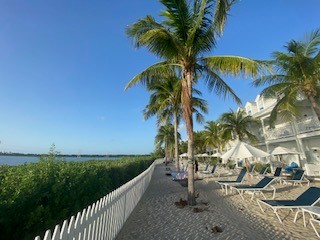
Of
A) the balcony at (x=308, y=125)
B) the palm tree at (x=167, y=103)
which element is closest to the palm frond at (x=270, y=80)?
the palm tree at (x=167, y=103)

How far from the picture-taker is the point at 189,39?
7.98 m

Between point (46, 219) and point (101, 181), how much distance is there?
9.31ft

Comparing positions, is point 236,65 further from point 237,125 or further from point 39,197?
point 237,125

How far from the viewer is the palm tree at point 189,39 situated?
25.5 feet

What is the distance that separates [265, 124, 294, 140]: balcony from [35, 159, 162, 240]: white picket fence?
70.7 feet

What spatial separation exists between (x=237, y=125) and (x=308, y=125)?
11.7 m

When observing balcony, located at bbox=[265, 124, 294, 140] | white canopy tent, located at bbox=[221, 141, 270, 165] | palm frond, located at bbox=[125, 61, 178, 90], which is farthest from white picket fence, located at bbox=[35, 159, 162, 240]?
balcony, located at bbox=[265, 124, 294, 140]

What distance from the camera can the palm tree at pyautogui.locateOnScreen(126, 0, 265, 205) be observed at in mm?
7777

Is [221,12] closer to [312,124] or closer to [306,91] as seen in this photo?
[306,91]

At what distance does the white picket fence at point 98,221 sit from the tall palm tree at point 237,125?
27685 millimetres

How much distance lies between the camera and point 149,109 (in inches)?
885

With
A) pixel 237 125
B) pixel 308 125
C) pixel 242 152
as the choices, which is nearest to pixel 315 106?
pixel 242 152

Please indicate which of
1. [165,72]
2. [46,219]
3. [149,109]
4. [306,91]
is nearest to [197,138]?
[149,109]

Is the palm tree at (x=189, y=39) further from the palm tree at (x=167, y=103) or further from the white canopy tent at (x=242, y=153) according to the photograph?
the palm tree at (x=167, y=103)
